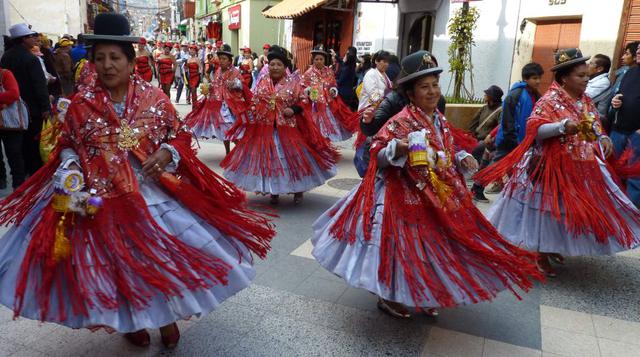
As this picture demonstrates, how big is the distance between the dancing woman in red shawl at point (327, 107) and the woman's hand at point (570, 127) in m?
4.76

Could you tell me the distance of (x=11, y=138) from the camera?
573 centimetres

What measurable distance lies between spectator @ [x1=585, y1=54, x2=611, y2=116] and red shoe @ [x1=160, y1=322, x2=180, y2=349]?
17.9ft

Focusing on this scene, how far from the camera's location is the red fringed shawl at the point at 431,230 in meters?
2.81

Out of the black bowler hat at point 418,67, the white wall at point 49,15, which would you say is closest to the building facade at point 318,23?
the white wall at point 49,15

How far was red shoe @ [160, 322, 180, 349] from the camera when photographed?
2.88 meters

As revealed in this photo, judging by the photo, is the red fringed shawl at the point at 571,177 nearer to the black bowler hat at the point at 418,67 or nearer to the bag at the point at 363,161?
the black bowler hat at the point at 418,67

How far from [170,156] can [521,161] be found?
2822 millimetres

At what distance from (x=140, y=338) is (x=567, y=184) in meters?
3.18

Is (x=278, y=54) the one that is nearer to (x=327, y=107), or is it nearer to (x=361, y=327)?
(x=327, y=107)

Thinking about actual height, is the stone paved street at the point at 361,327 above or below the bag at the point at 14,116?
below

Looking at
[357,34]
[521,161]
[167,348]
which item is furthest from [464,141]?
[357,34]

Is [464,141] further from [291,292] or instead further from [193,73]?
[193,73]

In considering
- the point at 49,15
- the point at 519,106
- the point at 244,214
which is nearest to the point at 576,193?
the point at 519,106

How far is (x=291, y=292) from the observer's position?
3693 mm
